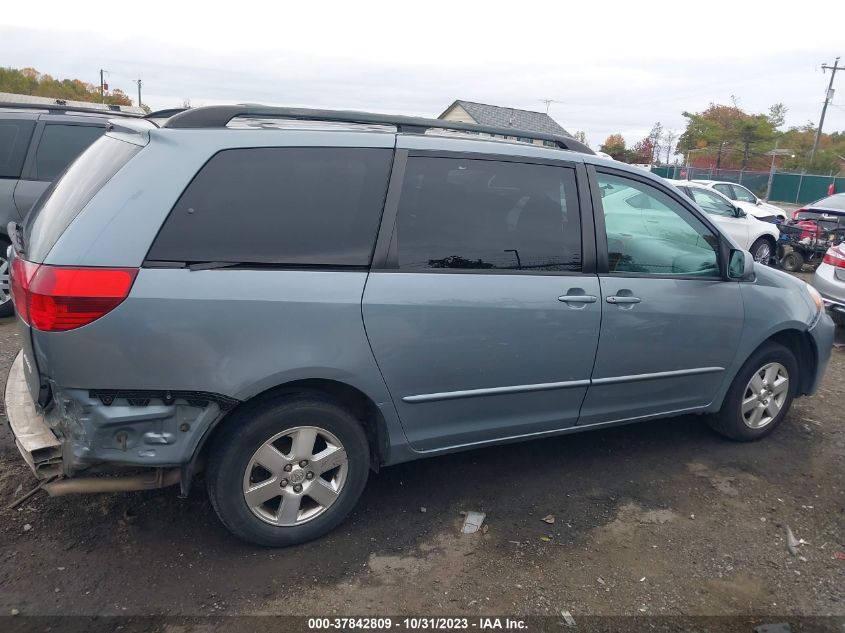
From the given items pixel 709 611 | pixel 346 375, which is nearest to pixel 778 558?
pixel 709 611

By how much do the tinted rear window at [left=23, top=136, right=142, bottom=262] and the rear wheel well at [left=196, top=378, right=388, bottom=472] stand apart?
97 cm

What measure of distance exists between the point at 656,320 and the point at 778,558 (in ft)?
4.27

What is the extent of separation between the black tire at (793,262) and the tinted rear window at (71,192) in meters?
12.8

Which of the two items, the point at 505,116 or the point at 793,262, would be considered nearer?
the point at 793,262

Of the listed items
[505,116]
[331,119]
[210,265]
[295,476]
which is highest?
[505,116]

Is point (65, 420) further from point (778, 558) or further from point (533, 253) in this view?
point (778, 558)

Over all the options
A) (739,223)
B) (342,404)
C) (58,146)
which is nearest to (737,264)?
(342,404)

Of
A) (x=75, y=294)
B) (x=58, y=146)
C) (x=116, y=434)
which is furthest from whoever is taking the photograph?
(x=58, y=146)

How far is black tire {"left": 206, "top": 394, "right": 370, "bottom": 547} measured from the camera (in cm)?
273

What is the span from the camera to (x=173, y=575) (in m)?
2.78

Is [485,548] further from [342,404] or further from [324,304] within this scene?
[324,304]

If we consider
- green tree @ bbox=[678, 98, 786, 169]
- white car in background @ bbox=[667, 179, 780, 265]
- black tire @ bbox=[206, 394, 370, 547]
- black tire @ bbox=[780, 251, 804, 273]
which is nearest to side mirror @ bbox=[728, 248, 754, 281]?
black tire @ bbox=[206, 394, 370, 547]

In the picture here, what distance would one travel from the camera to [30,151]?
6277 millimetres

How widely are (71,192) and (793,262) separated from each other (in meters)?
13.1
